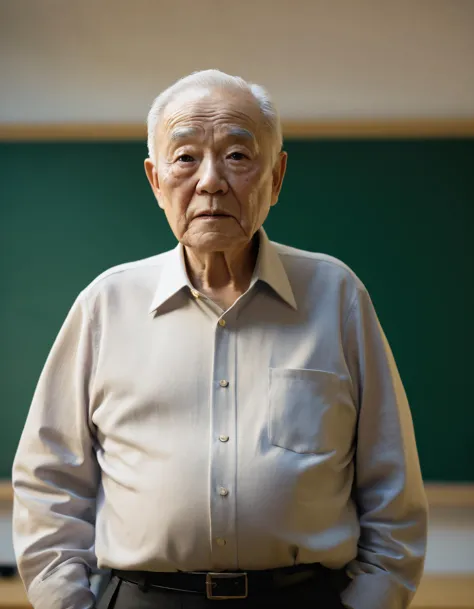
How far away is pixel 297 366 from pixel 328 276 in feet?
0.74

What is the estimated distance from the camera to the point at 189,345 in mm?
1475

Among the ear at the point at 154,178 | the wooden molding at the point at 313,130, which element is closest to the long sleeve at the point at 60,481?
the ear at the point at 154,178

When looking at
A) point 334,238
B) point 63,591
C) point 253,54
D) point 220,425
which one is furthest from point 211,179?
point 253,54

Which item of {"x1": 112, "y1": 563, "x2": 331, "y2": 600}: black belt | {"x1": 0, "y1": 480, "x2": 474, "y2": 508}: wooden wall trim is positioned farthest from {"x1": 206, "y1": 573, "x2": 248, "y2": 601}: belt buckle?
{"x1": 0, "y1": 480, "x2": 474, "y2": 508}: wooden wall trim

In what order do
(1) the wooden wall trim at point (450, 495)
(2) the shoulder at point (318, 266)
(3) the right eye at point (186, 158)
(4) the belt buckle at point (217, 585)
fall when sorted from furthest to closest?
(1) the wooden wall trim at point (450, 495)
(2) the shoulder at point (318, 266)
(3) the right eye at point (186, 158)
(4) the belt buckle at point (217, 585)

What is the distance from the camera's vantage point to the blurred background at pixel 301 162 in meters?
2.77

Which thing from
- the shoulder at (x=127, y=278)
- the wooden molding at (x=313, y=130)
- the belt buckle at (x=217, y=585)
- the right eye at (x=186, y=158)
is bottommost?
the belt buckle at (x=217, y=585)

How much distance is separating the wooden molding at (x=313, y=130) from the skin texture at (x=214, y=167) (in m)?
1.37

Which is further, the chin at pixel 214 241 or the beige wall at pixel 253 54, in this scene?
the beige wall at pixel 253 54

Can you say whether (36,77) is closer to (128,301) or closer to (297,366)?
(128,301)

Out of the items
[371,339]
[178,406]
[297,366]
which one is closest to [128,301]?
[178,406]

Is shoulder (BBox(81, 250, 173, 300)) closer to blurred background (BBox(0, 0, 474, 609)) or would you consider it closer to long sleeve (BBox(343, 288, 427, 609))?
long sleeve (BBox(343, 288, 427, 609))

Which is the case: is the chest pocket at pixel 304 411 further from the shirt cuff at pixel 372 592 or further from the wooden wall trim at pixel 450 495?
A: the wooden wall trim at pixel 450 495

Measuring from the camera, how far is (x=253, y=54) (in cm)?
283
